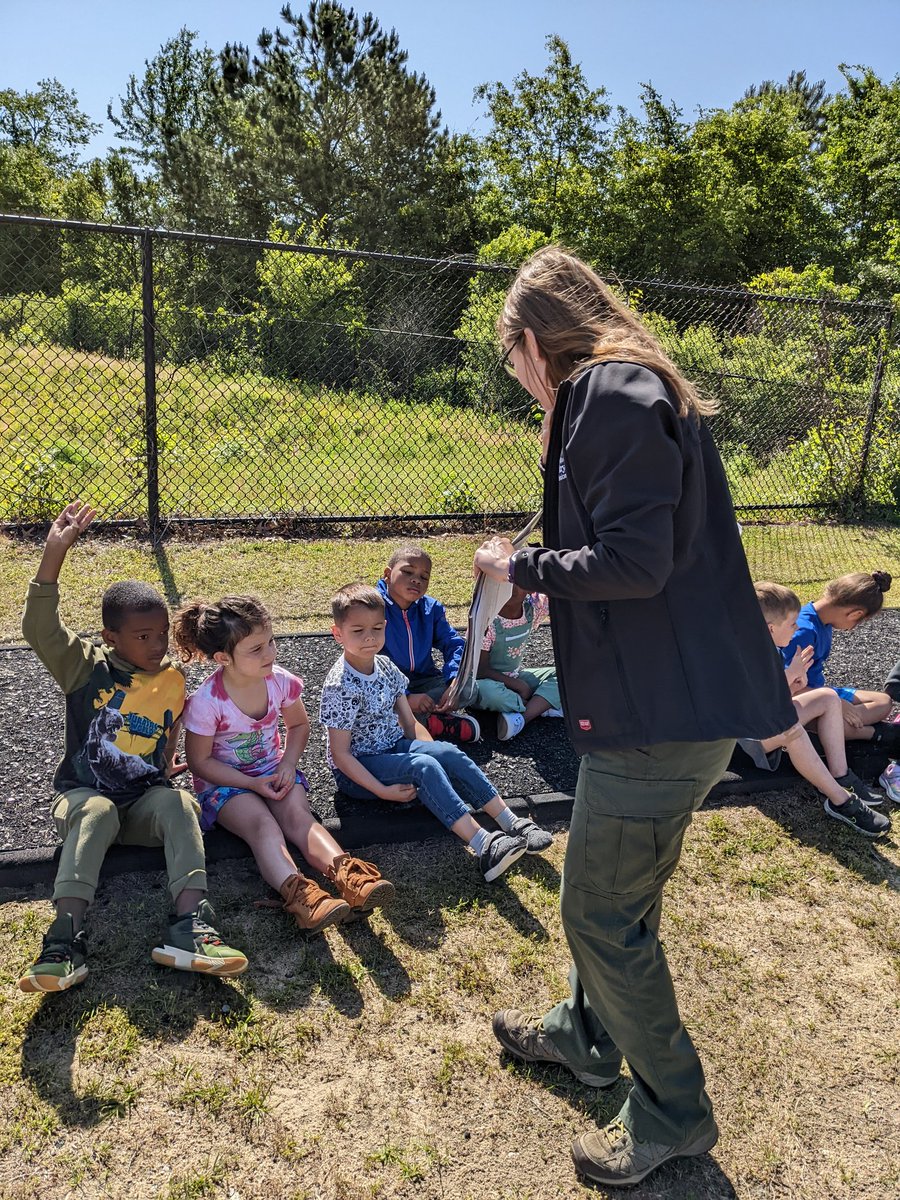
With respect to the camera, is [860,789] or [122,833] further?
[860,789]

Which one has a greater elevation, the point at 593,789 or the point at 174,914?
the point at 593,789

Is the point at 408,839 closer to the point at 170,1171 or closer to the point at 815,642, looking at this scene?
the point at 170,1171

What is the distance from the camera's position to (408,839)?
3.59 metres

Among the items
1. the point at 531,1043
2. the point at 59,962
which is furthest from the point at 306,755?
the point at 531,1043

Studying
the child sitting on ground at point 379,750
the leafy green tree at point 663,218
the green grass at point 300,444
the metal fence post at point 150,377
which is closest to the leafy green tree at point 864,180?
the leafy green tree at point 663,218

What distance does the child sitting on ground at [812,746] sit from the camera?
3898 mm

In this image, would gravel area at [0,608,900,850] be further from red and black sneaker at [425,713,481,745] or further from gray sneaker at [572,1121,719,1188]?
gray sneaker at [572,1121,719,1188]

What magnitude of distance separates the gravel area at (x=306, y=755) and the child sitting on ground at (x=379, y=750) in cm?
26

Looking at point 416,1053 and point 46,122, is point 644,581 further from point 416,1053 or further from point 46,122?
point 46,122

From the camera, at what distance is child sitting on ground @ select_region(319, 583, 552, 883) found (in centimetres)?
349

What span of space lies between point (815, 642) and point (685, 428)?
284cm

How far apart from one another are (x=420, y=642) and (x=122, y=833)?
5.82 ft

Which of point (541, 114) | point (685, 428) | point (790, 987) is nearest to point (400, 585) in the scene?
point (790, 987)

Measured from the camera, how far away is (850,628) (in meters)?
4.23
